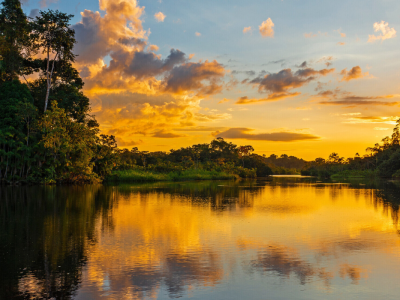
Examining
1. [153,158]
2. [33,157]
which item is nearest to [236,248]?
[33,157]

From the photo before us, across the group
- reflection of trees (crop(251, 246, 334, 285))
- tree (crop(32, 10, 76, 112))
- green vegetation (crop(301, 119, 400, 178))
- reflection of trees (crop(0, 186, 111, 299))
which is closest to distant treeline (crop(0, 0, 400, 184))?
tree (crop(32, 10, 76, 112))

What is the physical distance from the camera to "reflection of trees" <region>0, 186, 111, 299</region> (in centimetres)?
582

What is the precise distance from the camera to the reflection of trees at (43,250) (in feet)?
19.1

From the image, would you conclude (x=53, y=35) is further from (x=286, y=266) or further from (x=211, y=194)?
(x=286, y=266)

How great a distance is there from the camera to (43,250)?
327 inches

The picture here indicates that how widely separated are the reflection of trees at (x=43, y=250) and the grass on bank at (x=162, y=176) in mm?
33871

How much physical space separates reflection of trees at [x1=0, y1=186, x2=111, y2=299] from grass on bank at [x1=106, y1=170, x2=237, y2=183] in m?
33.9

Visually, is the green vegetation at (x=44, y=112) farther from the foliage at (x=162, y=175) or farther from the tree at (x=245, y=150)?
the tree at (x=245, y=150)

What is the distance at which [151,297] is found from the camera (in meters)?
5.43

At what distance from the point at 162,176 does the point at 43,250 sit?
45260 mm

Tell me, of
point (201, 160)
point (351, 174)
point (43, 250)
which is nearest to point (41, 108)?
point (43, 250)

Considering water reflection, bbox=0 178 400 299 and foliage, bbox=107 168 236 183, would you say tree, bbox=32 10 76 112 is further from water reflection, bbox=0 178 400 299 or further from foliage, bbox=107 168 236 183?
water reflection, bbox=0 178 400 299

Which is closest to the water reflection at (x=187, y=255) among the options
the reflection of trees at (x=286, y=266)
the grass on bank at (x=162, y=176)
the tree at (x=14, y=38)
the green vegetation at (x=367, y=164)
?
the reflection of trees at (x=286, y=266)

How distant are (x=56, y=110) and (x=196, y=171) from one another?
33.3m
